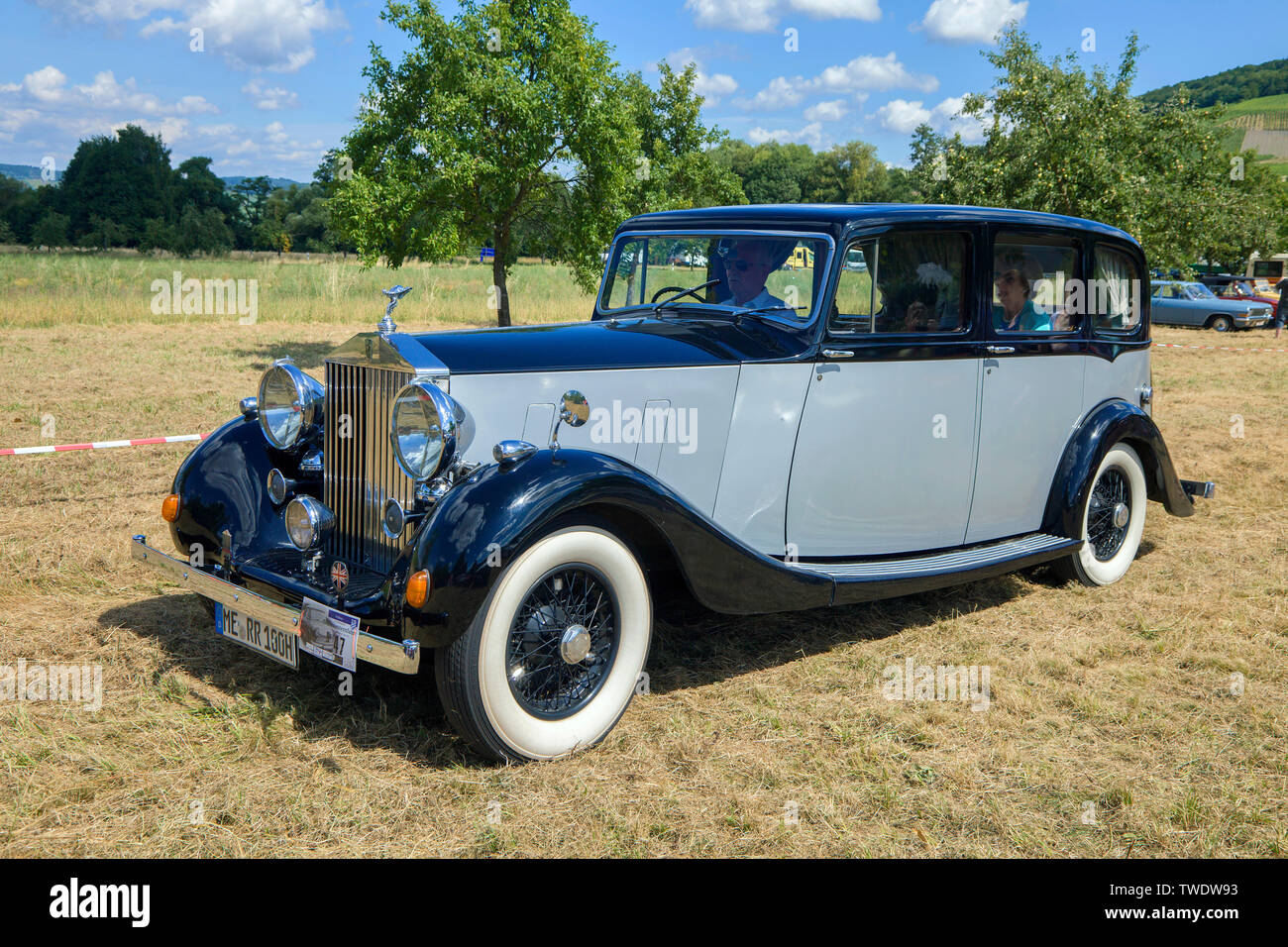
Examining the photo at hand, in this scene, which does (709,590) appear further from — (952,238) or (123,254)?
(123,254)

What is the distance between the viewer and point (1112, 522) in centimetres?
556

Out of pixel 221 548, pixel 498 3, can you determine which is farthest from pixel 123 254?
pixel 221 548

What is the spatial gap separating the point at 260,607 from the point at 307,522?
458 mm

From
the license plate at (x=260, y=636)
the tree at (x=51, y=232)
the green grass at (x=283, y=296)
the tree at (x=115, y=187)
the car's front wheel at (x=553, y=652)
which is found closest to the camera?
the car's front wheel at (x=553, y=652)

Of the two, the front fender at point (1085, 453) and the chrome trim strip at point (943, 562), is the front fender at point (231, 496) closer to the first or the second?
the chrome trim strip at point (943, 562)

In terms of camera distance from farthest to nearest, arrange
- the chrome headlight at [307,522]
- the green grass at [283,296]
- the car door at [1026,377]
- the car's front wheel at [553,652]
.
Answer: the green grass at [283,296]
the car door at [1026,377]
the chrome headlight at [307,522]
the car's front wheel at [553,652]

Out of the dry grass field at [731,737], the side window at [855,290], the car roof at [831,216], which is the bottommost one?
the dry grass field at [731,737]

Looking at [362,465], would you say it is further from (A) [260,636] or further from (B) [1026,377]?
(B) [1026,377]

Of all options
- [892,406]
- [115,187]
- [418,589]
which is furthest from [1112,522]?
[115,187]

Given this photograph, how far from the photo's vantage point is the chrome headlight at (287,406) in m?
4.04

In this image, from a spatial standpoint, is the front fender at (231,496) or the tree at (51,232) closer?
the front fender at (231,496)

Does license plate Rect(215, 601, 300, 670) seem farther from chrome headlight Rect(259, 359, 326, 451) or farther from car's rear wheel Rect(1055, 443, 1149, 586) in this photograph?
car's rear wheel Rect(1055, 443, 1149, 586)

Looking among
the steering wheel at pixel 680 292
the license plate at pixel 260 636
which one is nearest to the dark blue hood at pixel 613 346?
the steering wheel at pixel 680 292

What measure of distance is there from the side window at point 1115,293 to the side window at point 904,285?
4.10 feet
